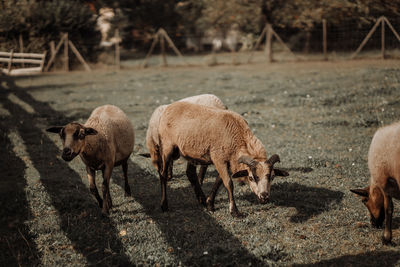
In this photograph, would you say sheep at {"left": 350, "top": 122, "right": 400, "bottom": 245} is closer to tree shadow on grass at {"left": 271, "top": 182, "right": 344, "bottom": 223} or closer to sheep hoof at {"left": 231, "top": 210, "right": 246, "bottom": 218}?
tree shadow on grass at {"left": 271, "top": 182, "right": 344, "bottom": 223}

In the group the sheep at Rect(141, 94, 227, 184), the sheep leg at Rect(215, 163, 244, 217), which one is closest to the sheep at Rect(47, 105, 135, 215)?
the sheep at Rect(141, 94, 227, 184)

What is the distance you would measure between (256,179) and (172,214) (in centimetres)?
161

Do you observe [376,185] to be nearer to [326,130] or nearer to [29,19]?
[326,130]

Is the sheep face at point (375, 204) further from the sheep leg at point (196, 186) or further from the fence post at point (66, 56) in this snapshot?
the fence post at point (66, 56)

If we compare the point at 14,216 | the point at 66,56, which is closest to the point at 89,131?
the point at 14,216

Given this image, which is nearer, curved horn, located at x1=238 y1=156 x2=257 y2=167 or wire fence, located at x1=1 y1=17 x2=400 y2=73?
curved horn, located at x1=238 y1=156 x2=257 y2=167

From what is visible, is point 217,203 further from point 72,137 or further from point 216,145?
point 72,137

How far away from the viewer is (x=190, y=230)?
589 centimetres

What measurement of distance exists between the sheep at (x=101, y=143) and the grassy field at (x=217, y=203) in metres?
0.53

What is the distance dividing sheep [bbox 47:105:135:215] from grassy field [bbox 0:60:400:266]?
0.53m

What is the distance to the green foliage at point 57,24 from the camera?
85.7 feet

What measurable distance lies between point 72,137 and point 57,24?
2652 centimetres

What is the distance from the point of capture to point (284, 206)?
21.8 ft

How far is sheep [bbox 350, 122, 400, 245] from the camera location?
4.94 metres
